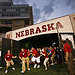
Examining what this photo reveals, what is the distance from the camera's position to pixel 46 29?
12.0 m

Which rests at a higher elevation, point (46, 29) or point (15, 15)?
point (15, 15)

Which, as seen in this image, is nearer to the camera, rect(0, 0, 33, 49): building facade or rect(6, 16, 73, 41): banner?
rect(6, 16, 73, 41): banner

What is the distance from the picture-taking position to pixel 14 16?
3775 cm

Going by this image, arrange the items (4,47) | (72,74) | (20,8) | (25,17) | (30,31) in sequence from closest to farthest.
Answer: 1. (72,74)
2. (4,47)
3. (30,31)
4. (25,17)
5. (20,8)

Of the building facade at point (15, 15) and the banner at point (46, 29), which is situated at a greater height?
the building facade at point (15, 15)

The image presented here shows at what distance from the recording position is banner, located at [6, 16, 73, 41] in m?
10.7

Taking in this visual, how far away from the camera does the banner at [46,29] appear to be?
35.1 feet

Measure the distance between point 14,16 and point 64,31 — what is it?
108 feet

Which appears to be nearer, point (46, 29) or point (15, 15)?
point (46, 29)

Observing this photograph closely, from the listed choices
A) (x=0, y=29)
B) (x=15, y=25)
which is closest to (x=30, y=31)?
(x=15, y=25)

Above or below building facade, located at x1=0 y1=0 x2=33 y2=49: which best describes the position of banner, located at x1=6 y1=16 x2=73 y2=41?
below

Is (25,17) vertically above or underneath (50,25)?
above

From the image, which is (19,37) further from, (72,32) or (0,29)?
(0,29)

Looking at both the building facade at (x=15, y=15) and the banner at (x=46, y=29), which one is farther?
the building facade at (x=15, y=15)
